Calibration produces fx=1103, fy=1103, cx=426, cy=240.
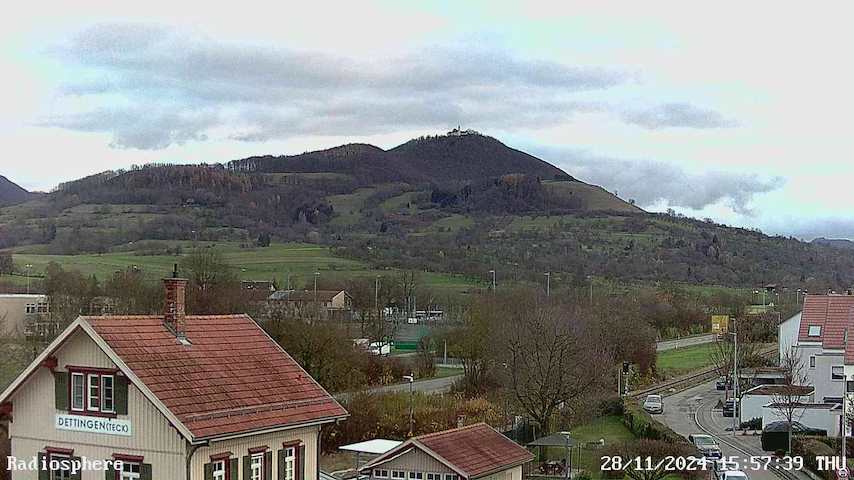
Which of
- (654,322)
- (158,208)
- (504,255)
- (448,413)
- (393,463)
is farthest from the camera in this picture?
(158,208)

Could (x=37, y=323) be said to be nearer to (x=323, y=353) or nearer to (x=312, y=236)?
(x=323, y=353)

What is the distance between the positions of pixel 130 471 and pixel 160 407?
235cm

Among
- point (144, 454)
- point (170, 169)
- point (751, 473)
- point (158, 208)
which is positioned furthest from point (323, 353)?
point (170, 169)

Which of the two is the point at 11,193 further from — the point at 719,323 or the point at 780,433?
the point at 780,433

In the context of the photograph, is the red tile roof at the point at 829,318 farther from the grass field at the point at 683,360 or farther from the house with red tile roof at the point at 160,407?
the house with red tile roof at the point at 160,407

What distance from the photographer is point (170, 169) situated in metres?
187

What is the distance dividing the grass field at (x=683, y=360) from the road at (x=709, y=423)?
561 centimetres

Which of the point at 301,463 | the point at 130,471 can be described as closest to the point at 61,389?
the point at 130,471

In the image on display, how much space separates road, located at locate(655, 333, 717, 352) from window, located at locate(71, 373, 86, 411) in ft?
257

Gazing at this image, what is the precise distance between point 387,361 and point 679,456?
33794 millimetres

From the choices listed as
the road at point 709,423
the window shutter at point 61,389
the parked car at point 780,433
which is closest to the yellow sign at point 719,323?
the road at point 709,423

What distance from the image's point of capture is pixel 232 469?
89.0 ft

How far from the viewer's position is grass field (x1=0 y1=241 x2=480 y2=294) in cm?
11688

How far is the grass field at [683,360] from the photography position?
85319 millimetres
